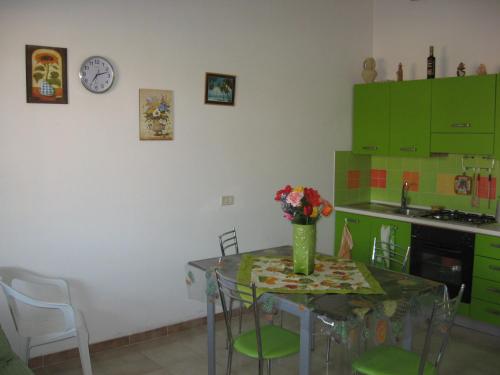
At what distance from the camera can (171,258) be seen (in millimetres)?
4004

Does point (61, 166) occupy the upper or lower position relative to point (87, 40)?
lower

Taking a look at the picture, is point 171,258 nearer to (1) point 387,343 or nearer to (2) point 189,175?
(2) point 189,175

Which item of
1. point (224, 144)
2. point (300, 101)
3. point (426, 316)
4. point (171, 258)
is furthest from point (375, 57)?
point (426, 316)

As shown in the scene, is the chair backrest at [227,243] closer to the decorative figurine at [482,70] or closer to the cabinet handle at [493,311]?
the cabinet handle at [493,311]

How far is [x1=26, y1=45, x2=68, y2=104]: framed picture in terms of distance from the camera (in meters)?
3.25

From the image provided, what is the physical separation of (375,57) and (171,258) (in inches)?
110

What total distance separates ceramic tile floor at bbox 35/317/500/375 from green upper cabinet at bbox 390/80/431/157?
1.59 metres

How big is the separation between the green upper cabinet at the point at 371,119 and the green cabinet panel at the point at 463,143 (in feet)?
1.62

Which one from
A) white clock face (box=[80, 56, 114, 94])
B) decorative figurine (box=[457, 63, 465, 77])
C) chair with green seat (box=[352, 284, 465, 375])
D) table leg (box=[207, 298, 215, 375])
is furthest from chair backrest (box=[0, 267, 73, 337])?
decorative figurine (box=[457, 63, 465, 77])

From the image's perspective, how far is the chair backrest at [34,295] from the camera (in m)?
3.08

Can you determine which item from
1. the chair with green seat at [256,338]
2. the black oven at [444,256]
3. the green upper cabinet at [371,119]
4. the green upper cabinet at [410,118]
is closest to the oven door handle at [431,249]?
the black oven at [444,256]

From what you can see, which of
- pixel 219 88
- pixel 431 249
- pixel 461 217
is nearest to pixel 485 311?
pixel 431 249

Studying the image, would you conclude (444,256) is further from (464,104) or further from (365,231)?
(464,104)

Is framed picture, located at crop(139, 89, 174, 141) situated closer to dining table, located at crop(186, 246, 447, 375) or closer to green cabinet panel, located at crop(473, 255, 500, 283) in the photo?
dining table, located at crop(186, 246, 447, 375)
